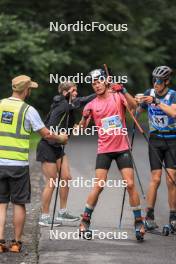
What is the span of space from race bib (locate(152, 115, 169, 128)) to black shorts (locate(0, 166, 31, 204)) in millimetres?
1981

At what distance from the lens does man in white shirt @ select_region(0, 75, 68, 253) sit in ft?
29.8

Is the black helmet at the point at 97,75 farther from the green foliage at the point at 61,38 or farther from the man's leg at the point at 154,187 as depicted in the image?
the green foliage at the point at 61,38

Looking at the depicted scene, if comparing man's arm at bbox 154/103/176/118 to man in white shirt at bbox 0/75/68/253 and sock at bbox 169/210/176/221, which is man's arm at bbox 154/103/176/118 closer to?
sock at bbox 169/210/176/221

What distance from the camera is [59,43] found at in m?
34.2

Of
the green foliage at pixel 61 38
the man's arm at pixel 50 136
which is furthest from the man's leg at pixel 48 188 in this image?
the green foliage at pixel 61 38

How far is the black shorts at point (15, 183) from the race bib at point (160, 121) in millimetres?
1981

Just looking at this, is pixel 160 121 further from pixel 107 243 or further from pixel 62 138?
pixel 107 243

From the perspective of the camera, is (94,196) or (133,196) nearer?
(133,196)

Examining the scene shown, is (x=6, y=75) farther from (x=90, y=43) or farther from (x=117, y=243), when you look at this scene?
(x=117, y=243)

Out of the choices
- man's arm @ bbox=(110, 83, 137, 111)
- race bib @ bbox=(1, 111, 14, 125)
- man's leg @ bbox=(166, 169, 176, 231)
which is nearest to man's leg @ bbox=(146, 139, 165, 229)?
man's leg @ bbox=(166, 169, 176, 231)

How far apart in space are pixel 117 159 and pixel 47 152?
3.76 feet

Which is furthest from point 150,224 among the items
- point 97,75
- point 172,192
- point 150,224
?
point 97,75

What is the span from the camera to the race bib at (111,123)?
391 inches

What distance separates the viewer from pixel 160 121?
34.3 ft
